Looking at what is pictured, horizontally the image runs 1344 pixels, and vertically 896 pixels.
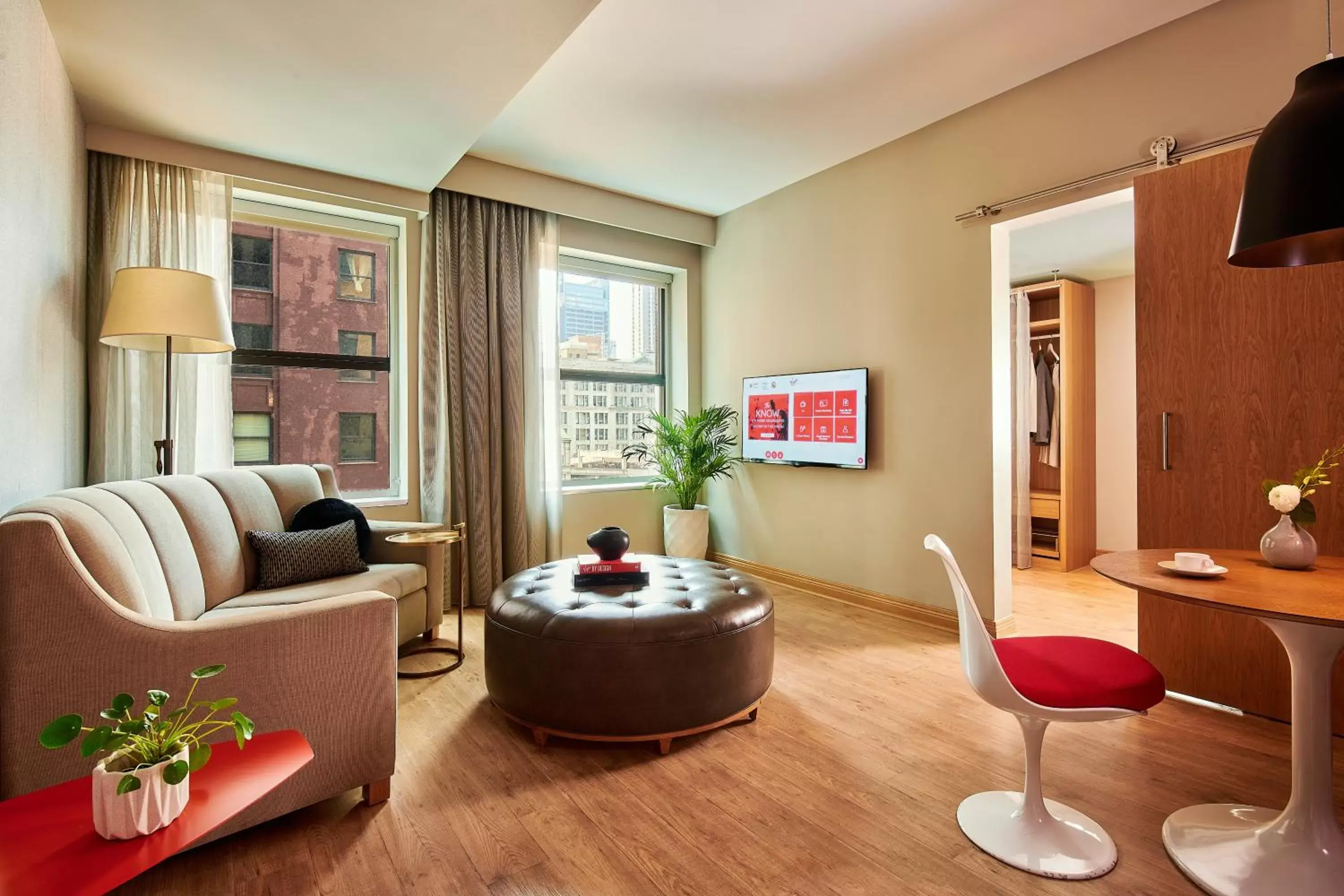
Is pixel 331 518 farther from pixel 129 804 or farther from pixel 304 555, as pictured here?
pixel 129 804

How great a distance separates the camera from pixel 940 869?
161 cm

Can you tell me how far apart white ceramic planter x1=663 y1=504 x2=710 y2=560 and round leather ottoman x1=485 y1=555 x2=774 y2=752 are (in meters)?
2.39

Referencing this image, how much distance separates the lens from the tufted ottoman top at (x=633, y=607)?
84.6 inches

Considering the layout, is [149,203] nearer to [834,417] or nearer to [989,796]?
[834,417]

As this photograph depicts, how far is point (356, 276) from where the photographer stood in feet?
13.5

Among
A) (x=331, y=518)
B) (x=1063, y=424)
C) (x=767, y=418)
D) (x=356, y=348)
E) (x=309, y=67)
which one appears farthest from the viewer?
(x=1063, y=424)

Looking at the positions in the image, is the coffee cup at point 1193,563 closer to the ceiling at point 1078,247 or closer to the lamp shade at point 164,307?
the ceiling at point 1078,247

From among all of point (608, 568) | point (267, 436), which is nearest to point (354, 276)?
point (267, 436)

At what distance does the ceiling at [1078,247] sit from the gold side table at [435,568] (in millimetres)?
3382

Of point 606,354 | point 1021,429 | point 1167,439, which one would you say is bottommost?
point 1167,439

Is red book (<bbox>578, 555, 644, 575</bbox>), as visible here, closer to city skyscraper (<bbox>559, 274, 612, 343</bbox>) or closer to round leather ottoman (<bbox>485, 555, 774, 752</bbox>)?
round leather ottoman (<bbox>485, 555, 774, 752</bbox>)

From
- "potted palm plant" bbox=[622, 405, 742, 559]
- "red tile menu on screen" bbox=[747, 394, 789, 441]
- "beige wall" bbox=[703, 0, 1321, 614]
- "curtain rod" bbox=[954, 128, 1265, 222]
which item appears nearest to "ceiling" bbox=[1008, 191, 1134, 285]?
"curtain rod" bbox=[954, 128, 1265, 222]

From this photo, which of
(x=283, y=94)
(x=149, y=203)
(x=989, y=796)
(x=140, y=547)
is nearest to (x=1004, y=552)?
(x=989, y=796)

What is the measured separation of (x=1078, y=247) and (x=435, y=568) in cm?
480
